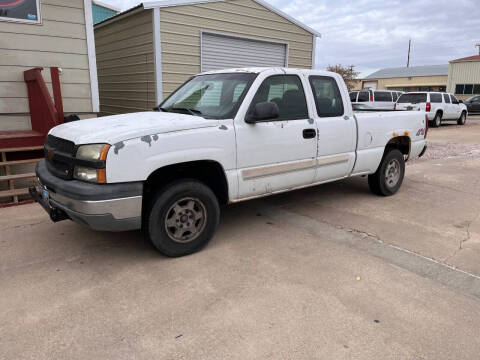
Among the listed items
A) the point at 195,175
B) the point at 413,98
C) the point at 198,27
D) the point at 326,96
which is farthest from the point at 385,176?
the point at 413,98

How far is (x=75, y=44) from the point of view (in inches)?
271

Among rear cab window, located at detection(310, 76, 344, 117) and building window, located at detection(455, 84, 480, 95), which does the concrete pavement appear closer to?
rear cab window, located at detection(310, 76, 344, 117)

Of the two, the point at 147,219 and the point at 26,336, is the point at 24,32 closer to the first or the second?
the point at 147,219

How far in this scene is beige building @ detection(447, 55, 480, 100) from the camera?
37500 mm

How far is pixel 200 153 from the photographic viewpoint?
3.69m

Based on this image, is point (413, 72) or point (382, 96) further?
point (413, 72)

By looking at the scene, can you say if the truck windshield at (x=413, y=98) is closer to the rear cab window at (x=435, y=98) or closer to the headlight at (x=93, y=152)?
the rear cab window at (x=435, y=98)

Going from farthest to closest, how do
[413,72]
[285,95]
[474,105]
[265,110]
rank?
[413,72] < [474,105] < [285,95] < [265,110]

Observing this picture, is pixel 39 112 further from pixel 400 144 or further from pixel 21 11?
pixel 400 144

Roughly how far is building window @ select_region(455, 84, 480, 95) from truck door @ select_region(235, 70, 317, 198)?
40.6 m

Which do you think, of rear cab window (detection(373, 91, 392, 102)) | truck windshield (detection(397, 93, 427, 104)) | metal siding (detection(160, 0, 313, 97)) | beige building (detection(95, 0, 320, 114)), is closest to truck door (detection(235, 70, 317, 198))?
beige building (detection(95, 0, 320, 114))

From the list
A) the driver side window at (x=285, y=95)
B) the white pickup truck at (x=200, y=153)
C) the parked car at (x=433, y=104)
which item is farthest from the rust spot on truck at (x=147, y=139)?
the parked car at (x=433, y=104)

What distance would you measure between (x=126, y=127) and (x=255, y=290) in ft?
6.07

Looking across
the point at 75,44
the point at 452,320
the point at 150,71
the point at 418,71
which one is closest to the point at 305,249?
the point at 452,320
